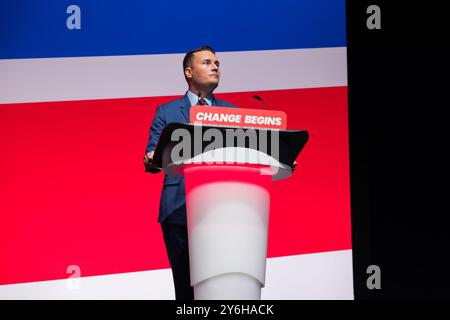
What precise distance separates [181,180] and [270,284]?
74 cm

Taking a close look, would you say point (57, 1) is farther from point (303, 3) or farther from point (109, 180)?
point (303, 3)

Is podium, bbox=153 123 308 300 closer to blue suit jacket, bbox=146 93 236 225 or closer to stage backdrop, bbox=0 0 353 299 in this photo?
blue suit jacket, bbox=146 93 236 225

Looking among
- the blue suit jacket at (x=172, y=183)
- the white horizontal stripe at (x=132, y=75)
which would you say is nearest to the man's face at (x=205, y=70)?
the blue suit jacket at (x=172, y=183)

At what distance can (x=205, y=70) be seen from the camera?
254 centimetres

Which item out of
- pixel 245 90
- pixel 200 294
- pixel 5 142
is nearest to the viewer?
pixel 200 294

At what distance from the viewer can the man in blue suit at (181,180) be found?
7.63ft

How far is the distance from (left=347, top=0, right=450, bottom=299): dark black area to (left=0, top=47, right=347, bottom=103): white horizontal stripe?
1.12 ft

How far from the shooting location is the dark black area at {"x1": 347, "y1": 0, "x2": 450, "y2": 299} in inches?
116

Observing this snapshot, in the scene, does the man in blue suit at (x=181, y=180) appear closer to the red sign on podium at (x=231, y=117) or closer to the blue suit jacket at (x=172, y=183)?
the blue suit jacket at (x=172, y=183)

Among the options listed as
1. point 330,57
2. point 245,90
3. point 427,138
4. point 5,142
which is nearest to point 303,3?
point 330,57

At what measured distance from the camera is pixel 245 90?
3066 mm

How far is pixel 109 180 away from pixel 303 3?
129 cm

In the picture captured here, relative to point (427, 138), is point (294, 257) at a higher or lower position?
lower

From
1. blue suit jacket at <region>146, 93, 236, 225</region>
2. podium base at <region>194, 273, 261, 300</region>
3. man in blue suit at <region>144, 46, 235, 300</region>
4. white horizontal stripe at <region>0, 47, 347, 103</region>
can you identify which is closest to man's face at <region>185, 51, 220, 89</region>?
man in blue suit at <region>144, 46, 235, 300</region>
